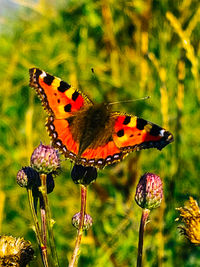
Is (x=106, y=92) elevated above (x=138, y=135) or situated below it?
above

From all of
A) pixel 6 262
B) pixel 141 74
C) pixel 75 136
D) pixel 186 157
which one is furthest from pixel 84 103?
pixel 141 74

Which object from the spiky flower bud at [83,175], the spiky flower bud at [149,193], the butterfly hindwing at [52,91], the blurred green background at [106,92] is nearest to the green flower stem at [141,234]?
the spiky flower bud at [149,193]

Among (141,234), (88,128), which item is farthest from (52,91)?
(141,234)

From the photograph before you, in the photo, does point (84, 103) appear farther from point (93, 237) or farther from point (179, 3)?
point (179, 3)

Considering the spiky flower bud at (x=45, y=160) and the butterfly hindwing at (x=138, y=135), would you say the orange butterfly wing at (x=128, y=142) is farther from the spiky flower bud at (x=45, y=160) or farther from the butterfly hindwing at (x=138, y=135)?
the spiky flower bud at (x=45, y=160)

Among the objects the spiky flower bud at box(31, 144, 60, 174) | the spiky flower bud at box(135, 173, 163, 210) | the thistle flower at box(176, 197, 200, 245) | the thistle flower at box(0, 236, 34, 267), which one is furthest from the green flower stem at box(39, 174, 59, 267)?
the thistle flower at box(176, 197, 200, 245)

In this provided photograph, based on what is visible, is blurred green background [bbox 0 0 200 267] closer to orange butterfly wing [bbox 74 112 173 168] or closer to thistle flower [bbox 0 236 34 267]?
orange butterfly wing [bbox 74 112 173 168]

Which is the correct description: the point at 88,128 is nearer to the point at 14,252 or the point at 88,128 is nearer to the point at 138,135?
the point at 138,135
